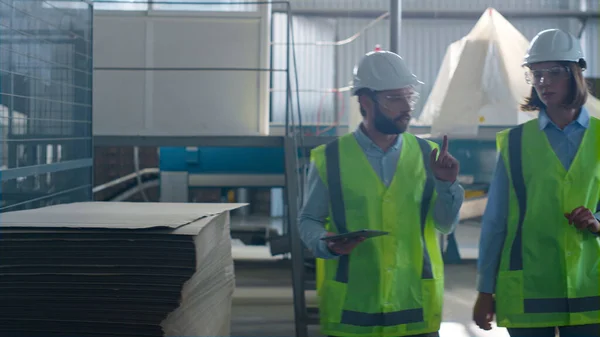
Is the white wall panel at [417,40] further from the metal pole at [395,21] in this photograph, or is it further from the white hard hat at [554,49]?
the white hard hat at [554,49]

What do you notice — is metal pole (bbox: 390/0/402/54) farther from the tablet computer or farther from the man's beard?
the tablet computer

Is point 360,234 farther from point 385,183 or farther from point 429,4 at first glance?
point 429,4

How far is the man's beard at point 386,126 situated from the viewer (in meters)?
3.06

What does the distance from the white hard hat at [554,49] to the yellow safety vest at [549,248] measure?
33 cm

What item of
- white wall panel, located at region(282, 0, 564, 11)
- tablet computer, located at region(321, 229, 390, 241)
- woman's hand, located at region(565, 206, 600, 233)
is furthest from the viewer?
white wall panel, located at region(282, 0, 564, 11)

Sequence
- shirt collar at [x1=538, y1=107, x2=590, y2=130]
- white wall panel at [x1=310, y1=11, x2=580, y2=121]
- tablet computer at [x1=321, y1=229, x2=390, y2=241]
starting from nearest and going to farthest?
tablet computer at [x1=321, y1=229, x2=390, y2=241] < shirt collar at [x1=538, y1=107, x2=590, y2=130] < white wall panel at [x1=310, y1=11, x2=580, y2=121]

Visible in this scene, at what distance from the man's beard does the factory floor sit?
4.24 meters

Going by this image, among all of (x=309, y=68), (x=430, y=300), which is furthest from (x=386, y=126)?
(x=309, y=68)

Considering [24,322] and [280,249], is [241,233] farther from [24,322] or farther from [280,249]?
[24,322]

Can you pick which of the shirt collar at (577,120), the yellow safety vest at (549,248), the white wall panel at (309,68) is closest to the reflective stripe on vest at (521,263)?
the yellow safety vest at (549,248)

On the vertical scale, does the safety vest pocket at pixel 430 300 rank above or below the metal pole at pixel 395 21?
below

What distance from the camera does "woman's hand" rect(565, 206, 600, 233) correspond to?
291 centimetres

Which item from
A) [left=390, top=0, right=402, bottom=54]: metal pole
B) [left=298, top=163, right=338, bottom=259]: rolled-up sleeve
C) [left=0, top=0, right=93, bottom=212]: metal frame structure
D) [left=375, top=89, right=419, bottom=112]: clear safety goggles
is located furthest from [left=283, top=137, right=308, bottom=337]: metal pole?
[left=375, top=89, right=419, bottom=112]: clear safety goggles

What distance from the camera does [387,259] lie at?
298 centimetres
